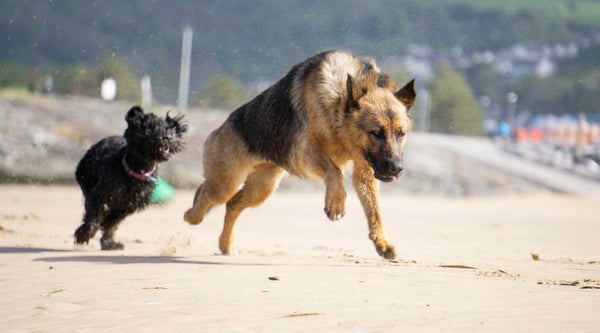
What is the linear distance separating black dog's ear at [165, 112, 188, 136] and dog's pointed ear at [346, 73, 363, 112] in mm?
2683

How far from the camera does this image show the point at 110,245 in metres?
8.84

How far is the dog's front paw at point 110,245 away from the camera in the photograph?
883 centimetres

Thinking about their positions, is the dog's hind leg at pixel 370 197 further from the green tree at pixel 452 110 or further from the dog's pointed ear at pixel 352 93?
the green tree at pixel 452 110

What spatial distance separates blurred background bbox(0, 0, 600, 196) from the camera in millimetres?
22328

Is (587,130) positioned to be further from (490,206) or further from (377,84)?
(377,84)

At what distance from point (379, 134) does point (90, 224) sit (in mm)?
3328

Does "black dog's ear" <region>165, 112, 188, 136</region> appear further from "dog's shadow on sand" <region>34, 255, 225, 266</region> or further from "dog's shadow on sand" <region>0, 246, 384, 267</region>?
"dog's shadow on sand" <region>34, 255, 225, 266</region>

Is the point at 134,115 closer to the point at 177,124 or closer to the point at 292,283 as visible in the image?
the point at 177,124

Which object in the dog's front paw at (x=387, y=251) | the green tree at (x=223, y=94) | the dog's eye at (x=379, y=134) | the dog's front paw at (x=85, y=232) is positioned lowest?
the dog's front paw at (x=387, y=251)

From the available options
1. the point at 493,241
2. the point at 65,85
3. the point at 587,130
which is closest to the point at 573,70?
the point at 587,130

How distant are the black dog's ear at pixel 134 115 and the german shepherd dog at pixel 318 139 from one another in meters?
0.84

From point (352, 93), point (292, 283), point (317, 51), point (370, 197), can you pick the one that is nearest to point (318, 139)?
point (352, 93)

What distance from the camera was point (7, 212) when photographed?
13242 mm

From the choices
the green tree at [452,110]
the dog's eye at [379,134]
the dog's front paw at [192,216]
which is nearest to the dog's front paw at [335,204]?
the dog's eye at [379,134]
